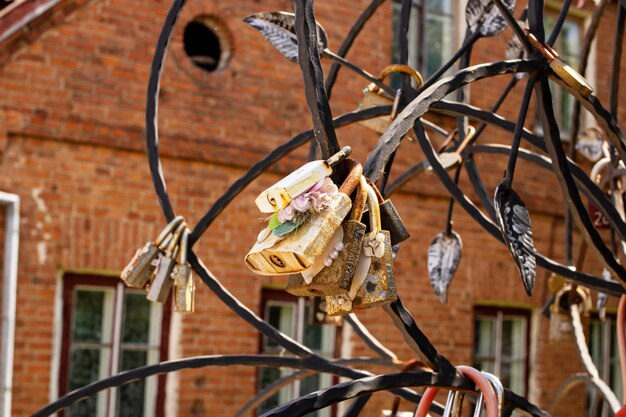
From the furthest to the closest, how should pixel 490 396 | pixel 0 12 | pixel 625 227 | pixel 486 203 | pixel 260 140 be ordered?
pixel 260 140, pixel 0 12, pixel 486 203, pixel 625 227, pixel 490 396

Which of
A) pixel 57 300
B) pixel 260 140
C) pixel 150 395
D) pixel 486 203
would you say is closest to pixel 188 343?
pixel 150 395

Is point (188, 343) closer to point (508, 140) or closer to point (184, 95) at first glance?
point (184, 95)

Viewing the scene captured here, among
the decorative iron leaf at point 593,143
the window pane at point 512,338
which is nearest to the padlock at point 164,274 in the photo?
the decorative iron leaf at point 593,143

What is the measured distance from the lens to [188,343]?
24.0 feet

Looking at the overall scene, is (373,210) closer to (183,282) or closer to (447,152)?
(183,282)

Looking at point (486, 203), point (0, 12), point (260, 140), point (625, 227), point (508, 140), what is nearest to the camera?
point (625, 227)

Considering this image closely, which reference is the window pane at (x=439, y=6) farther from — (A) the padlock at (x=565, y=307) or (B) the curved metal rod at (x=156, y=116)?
(B) the curved metal rod at (x=156, y=116)

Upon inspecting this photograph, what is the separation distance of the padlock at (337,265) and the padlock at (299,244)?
0.03 m

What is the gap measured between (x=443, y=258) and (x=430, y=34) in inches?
202

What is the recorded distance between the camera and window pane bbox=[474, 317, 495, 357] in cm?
910

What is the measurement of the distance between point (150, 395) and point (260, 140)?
1772 mm

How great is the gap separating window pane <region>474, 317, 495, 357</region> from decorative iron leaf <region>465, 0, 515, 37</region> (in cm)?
609

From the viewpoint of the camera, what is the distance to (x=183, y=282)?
10.3ft

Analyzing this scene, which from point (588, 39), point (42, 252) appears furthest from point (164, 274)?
point (42, 252)
